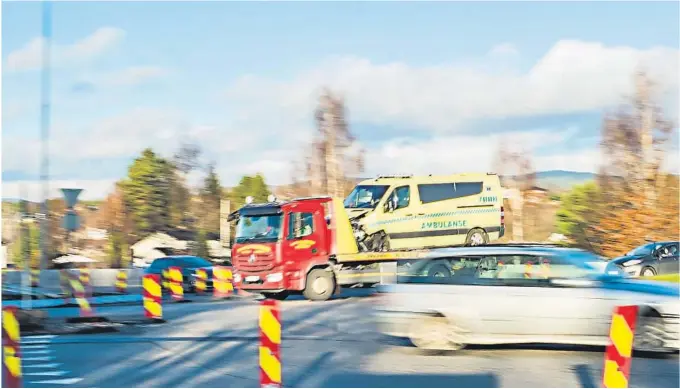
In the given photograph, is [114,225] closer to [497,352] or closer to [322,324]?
[322,324]

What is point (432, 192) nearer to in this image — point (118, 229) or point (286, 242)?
point (286, 242)

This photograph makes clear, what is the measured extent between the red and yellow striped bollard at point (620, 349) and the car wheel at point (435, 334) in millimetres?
3713

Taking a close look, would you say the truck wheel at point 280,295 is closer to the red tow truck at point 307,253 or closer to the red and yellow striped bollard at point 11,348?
the red tow truck at point 307,253

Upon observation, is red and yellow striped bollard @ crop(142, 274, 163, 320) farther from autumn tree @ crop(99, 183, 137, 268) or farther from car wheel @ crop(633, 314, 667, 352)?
autumn tree @ crop(99, 183, 137, 268)

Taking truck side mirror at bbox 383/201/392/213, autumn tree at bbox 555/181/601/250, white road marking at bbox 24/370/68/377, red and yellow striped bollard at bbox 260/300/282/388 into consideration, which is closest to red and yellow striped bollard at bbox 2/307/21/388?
white road marking at bbox 24/370/68/377

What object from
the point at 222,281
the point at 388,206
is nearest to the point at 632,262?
the point at 388,206

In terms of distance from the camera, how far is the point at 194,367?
1109cm

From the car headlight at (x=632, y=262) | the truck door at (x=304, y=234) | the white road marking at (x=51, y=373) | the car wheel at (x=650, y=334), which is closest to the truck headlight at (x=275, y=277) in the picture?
the truck door at (x=304, y=234)

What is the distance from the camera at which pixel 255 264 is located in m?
21.9

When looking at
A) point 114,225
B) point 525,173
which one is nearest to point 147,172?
point 114,225

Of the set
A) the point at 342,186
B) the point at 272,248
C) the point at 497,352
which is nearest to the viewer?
the point at 497,352

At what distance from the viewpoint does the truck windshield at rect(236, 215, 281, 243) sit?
71.3 feet

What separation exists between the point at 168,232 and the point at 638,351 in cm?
3719

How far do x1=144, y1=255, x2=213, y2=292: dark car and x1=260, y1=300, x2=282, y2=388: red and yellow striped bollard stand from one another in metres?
20.2
